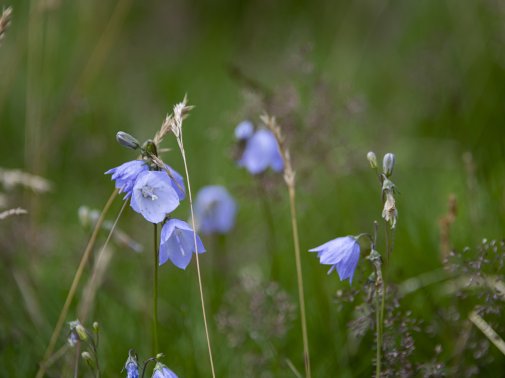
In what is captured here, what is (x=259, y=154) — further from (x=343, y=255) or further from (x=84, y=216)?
(x=343, y=255)

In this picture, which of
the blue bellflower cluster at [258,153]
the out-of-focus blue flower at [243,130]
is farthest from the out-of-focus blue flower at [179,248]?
the blue bellflower cluster at [258,153]

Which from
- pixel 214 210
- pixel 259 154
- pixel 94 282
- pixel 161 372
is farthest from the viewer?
pixel 214 210

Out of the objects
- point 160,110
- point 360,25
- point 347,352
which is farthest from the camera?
point 360,25

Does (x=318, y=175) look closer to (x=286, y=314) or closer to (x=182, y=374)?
(x=286, y=314)

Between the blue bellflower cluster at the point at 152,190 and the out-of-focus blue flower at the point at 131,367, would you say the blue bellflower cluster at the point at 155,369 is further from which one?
the blue bellflower cluster at the point at 152,190

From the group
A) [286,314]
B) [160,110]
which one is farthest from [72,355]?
[160,110]

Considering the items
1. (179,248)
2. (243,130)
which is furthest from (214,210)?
(179,248)
